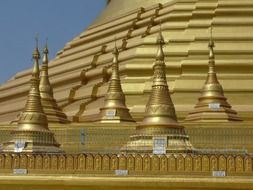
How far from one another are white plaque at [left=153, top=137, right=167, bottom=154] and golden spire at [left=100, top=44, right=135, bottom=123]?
121 inches

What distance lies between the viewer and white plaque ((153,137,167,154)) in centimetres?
1427

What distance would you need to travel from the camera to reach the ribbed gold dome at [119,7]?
24.5m

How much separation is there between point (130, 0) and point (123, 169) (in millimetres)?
12240

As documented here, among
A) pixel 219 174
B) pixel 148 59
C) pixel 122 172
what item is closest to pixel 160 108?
pixel 122 172

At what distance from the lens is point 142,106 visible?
62.8 feet

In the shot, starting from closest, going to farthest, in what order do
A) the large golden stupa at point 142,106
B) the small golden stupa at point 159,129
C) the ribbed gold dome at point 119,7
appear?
1. the large golden stupa at point 142,106
2. the small golden stupa at point 159,129
3. the ribbed gold dome at point 119,7

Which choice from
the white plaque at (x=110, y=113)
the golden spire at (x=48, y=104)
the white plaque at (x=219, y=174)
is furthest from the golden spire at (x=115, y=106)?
the white plaque at (x=219, y=174)

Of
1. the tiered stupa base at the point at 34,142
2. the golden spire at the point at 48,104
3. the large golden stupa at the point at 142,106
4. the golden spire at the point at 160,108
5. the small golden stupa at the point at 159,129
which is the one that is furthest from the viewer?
the golden spire at the point at 48,104

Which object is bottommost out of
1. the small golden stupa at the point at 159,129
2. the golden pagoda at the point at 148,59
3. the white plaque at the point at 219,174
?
the white plaque at the point at 219,174

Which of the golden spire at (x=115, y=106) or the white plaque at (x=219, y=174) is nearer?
the white plaque at (x=219, y=174)

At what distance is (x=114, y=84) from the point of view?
1792 cm

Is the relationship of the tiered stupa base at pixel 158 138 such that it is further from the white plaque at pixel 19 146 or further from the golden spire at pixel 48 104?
the golden spire at pixel 48 104

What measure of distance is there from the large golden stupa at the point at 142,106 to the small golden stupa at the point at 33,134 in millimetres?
21

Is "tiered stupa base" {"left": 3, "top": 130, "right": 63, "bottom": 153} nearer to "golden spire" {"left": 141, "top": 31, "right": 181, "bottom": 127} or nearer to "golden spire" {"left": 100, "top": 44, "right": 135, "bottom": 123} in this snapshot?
"golden spire" {"left": 141, "top": 31, "right": 181, "bottom": 127}
